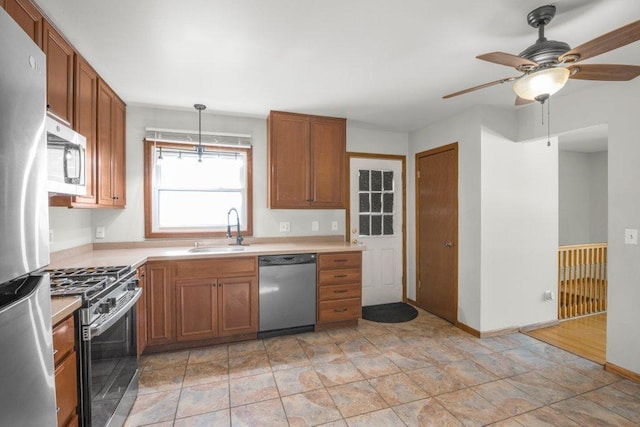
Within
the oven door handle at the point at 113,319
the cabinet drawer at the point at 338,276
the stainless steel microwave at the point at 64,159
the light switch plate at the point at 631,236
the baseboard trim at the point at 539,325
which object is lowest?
the baseboard trim at the point at 539,325

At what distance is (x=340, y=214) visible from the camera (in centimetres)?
386

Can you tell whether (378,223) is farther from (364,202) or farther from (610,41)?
(610,41)

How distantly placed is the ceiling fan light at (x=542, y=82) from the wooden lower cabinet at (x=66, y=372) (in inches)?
97.0

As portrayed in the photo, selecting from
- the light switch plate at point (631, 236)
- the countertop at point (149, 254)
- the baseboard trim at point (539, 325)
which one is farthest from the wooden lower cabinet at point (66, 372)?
the baseboard trim at point (539, 325)

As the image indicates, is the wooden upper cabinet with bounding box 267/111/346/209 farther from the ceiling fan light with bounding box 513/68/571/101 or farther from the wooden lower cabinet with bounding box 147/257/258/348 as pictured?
the ceiling fan light with bounding box 513/68/571/101

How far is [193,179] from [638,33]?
350cm

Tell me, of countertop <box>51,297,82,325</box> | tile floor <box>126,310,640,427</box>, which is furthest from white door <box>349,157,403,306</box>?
countertop <box>51,297,82,325</box>

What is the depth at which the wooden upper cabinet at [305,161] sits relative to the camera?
10.8ft

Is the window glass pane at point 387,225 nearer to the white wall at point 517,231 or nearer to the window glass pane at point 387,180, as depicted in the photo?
the window glass pane at point 387,180

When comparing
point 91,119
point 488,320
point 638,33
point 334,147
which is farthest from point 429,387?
point 91,119

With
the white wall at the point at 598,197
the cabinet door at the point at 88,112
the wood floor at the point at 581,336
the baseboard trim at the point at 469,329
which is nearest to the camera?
the cabinet door at the point at 88,112

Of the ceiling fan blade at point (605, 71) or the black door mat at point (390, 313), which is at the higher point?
the ceiling fan blade at point (605, 71)

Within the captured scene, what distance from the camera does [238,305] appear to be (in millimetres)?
2850

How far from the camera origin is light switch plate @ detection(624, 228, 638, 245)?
229cm
